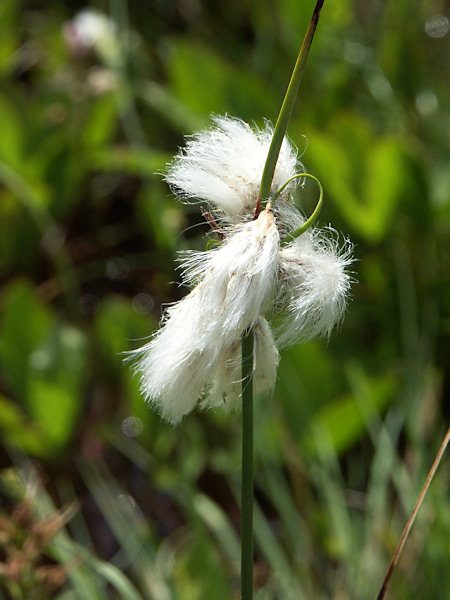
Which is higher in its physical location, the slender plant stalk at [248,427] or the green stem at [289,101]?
the green stem at [289,101]

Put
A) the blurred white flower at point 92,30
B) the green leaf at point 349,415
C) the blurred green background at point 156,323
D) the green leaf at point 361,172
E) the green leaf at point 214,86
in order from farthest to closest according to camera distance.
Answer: the blurred white flower at point 92,30 < the green leaf at point 214,86 < the green leaf at point 361,172 < the green leaf at point 349,415 < the blurred green background at point 156,323

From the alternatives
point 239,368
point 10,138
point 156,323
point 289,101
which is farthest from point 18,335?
point 289,101

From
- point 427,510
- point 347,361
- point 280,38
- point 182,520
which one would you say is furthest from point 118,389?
point 280,38

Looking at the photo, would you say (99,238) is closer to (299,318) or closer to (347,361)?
(347,361)

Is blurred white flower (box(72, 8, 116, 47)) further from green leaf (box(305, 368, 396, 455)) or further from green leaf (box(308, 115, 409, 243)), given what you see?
green leaf (box(305, 368, 396, 455))

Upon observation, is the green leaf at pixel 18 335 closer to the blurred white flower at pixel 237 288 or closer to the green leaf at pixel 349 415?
the green leaf at pixel 349 415

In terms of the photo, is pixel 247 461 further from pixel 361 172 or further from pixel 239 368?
pixel 361 172

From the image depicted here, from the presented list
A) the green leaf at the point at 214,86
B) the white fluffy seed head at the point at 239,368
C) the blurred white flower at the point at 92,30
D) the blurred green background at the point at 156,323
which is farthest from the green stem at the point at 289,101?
the blurred white flower at the point at 92,30
